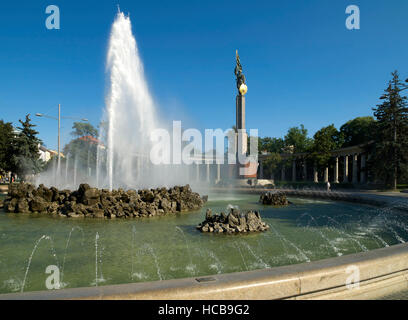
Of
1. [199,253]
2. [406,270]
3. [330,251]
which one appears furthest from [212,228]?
[406,270]

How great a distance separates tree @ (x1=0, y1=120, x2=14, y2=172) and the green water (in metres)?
32.2

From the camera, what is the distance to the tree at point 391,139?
120 ft

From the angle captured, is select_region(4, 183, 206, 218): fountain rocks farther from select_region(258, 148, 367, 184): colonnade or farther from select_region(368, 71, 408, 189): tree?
select_region(258, 148, 367, 184): colonnade

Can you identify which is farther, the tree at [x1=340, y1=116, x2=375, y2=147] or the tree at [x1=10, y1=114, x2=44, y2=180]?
the tree at [x1=340, y1=116, x2=375, y2=147]

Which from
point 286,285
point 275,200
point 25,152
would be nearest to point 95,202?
point 275,200

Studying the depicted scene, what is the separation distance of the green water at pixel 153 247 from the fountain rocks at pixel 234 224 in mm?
513

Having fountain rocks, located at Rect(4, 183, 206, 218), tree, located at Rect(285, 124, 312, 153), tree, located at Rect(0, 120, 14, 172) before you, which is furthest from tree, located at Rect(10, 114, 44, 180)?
tree, located at Rect(285, 124, 312, 153)

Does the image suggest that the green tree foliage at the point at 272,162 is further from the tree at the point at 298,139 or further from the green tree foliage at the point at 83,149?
the green tree foliage at the point at 83,149

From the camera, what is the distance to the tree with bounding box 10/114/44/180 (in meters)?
41.2

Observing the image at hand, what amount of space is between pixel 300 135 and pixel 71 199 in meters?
80.8

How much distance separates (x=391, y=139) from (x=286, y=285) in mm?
41445

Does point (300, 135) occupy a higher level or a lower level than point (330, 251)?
higher
